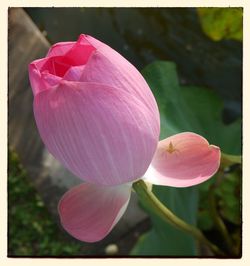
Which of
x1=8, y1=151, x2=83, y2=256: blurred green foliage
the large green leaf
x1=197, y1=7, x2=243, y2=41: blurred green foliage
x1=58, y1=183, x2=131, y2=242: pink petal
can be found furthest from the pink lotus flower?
x1=8, y1=151, x2=83, y2=256: blurred green foliage

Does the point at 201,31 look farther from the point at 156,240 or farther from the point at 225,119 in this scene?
the point at 156,240

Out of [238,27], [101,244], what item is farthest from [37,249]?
[238,27]

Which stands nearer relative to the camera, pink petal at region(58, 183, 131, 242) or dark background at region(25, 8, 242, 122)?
pink petal at region(58, 183, 131, 242)

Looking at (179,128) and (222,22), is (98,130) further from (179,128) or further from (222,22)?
(222,22)

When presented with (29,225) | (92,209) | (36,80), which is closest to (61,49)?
(36,80)

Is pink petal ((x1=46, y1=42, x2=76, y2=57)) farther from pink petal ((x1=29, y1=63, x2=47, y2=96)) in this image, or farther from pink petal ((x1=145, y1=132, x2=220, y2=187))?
pink petal ((x1=145, y1=132, x2=220, y2=187))
